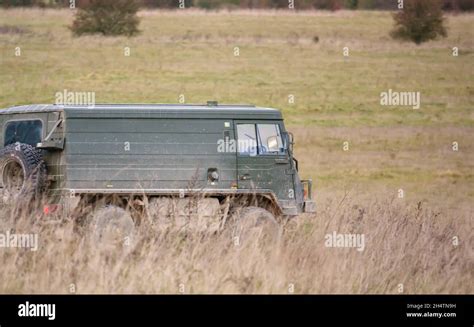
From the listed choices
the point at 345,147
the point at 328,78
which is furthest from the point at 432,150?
the point at 328,78

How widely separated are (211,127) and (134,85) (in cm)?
3176

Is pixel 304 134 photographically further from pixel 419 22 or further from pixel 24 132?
pixel 419 22

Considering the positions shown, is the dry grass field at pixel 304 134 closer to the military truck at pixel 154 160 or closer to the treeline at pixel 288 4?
the military truck at pixel 154 160

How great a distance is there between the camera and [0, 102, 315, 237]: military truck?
15.1 metres

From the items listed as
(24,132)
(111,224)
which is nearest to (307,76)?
(24,132)

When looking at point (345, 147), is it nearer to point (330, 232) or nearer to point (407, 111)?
point (407, 111)

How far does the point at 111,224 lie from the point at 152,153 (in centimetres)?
136

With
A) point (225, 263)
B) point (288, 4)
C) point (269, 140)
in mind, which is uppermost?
point (288, 4)

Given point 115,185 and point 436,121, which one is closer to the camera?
point 115,185

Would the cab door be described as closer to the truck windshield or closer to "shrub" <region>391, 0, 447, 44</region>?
the truck windshield

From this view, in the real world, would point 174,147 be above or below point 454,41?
below

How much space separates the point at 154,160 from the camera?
15.6 metres

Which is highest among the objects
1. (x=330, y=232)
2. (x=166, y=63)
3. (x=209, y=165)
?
(x=166, y=63)

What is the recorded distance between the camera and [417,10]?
70.0 metres
